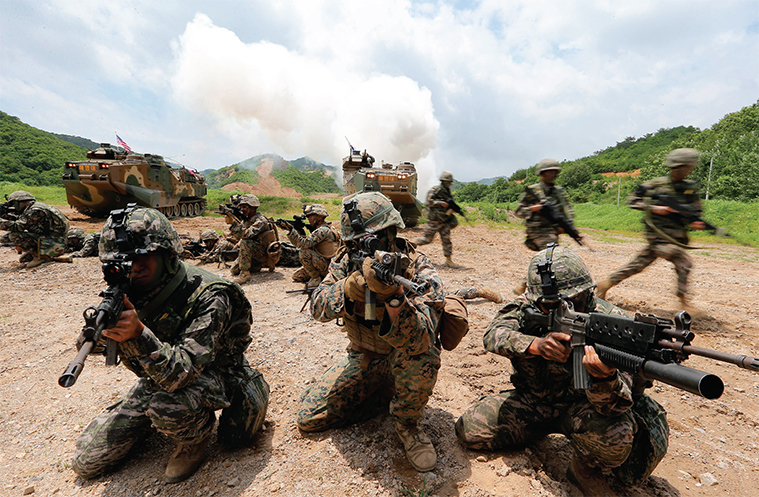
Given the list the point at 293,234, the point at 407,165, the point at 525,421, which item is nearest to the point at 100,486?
the point at 525,421

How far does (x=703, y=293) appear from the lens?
6.54m

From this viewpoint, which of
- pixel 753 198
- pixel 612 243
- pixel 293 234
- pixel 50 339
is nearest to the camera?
pixel 50 339

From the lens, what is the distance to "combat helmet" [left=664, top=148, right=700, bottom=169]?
14.5ft

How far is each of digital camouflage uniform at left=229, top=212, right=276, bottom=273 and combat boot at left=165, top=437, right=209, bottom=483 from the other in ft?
18.1

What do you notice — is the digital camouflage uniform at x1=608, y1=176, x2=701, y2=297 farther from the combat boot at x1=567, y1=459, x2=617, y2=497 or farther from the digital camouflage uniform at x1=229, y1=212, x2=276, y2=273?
the digital camouflage uniform at x1=229, y1=212, x2=276, y2=273

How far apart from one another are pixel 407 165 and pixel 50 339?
41.4 feet

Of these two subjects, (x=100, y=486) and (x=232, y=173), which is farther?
(x=232, y=173)

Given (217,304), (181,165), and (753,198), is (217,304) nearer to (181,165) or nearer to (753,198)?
(181,165)

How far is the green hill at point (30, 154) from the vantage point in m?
32.3

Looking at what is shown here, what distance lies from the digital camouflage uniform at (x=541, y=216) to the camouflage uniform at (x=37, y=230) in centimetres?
1000

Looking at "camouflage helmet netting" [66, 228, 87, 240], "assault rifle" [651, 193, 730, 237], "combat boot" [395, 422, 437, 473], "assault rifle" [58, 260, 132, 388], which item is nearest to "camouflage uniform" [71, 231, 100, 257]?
"camouflage helmet netting" [66, 228, 87, 240]

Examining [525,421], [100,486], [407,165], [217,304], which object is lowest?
[100,486]

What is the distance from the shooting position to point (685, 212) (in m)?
4.57

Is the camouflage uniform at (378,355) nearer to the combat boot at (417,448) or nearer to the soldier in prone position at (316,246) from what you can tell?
the combat boot at (417,448)
